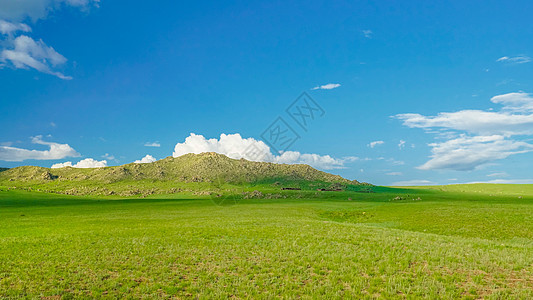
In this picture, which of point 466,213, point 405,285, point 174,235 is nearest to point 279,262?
point 405,285

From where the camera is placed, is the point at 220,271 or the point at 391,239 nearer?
the point at 220,271

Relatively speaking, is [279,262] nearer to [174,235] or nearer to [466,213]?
[174,235]

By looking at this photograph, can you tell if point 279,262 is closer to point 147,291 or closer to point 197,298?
point 197,298

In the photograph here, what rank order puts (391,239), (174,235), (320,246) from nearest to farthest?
(320,246) < (391,239) < (174,235)

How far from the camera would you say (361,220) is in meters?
50.5

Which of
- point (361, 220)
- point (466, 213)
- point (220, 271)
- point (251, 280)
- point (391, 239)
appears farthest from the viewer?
point (361, 220)

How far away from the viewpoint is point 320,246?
24.3 metres

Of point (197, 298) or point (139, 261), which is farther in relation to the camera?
point (139, 261)

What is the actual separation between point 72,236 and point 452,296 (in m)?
33.5

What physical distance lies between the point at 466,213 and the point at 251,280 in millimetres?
A: 43435

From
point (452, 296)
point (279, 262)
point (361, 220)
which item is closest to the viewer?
point (452, 296)

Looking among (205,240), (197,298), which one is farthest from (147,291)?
(205,240)

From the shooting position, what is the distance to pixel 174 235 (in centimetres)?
3106

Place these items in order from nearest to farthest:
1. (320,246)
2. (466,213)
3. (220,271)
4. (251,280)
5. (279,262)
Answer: (251,280) < (220,271) < (279,262) < (320,246) < (466,213)
